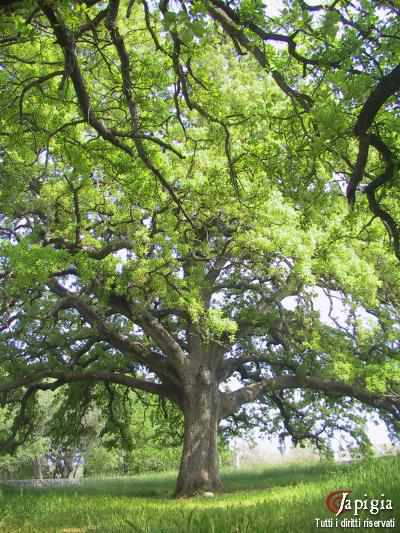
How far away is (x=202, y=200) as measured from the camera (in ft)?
42.8

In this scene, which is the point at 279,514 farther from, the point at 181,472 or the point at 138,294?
the point at 181,472

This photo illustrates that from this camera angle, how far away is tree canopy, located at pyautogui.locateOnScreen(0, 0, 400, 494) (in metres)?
6.00

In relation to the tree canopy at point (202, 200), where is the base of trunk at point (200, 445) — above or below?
below

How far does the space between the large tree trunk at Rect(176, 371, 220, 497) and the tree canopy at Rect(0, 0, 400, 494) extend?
2.5 inches

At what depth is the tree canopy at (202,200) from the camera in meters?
6.00

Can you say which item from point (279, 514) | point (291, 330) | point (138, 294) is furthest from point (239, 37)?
point (291, 330)

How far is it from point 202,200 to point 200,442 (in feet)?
26.3

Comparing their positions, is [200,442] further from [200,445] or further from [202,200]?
[202,200]

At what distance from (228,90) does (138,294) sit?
6.91m

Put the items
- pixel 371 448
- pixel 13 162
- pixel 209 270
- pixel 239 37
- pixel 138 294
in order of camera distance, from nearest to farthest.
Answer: pixel 239 37 → pixel 13 162 → pixel 138 294 → pixel 209 270 → pixel 371 448

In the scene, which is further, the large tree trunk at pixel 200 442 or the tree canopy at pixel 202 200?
the large tree trunk at pixel 200 442

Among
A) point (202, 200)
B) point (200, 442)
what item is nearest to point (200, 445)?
point (200, 442)

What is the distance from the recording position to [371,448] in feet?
69.3

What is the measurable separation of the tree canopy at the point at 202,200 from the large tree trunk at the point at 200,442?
64 mm
